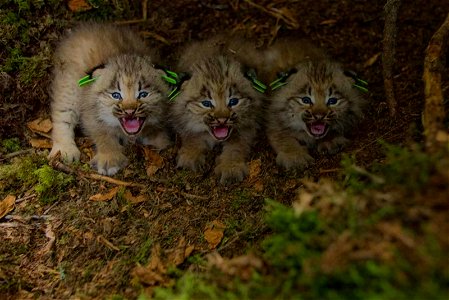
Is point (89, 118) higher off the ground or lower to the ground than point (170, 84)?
lower

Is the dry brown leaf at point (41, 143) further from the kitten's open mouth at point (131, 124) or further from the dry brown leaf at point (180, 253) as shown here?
the dry brown leaf at point (180, 253)

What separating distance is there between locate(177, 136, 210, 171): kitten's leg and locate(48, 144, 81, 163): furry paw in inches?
38.5

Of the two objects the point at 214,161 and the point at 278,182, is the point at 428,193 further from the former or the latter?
the point at 214,161

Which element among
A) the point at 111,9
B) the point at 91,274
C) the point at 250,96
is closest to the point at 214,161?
the point at 250,96

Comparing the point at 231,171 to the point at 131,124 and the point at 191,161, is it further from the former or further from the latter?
the point at 131,124

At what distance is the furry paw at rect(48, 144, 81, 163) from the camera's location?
4.53m

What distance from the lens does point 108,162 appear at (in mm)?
4438

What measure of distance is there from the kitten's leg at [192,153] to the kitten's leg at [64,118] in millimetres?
1001

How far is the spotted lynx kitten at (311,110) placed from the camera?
14.5ft

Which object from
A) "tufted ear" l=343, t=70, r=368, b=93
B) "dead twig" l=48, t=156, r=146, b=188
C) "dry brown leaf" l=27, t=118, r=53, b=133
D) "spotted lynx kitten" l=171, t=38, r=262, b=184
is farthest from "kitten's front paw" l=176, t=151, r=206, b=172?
"tufted ear" l=343, t=70, r=368, b=93

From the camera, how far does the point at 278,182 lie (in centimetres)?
423

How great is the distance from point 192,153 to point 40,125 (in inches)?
61.4

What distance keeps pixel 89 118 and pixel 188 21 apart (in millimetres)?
1689

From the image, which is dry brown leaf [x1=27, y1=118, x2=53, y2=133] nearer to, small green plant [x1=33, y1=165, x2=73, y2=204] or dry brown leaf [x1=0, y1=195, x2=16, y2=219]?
small green plant [x1=33, y1=165, x2=73, y2=204]
